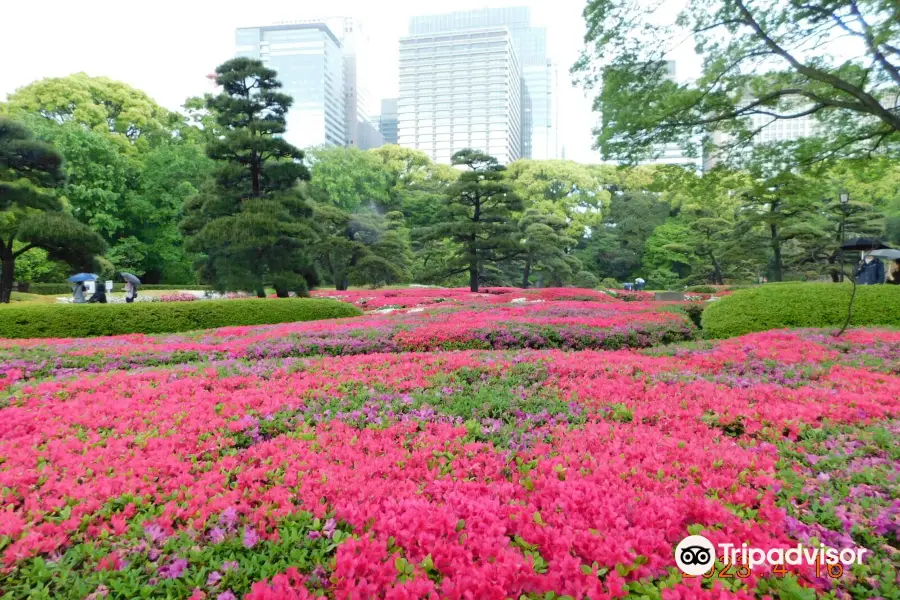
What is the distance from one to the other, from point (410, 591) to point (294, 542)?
0.58 meters

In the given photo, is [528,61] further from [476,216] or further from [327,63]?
[476,216]

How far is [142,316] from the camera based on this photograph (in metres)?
9.27

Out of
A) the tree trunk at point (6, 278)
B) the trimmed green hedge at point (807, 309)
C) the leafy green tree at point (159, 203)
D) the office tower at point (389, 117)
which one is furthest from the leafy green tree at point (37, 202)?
the office tower at point (389, 117)

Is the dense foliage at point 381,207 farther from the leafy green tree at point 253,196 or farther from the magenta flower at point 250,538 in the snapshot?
the magenta flower at point 250,538

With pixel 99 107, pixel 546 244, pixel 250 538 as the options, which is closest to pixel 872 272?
pixel 546 244

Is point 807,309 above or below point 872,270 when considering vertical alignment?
below

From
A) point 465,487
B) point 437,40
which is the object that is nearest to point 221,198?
point 465,487

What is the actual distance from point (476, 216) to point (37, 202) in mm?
14241

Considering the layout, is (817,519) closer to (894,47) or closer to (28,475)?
(28,475)

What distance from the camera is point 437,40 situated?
275 ft

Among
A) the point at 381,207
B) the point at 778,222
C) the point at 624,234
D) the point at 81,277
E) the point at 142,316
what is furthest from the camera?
the point at 381,207

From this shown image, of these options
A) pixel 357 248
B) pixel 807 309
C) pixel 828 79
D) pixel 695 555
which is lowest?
pixel 695 555

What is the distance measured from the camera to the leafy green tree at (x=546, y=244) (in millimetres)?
23150

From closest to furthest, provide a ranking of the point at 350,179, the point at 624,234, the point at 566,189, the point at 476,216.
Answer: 1. the point at 476,216
2. the point at 350,179
3. the point at 566,189
4. the point at 624,234
